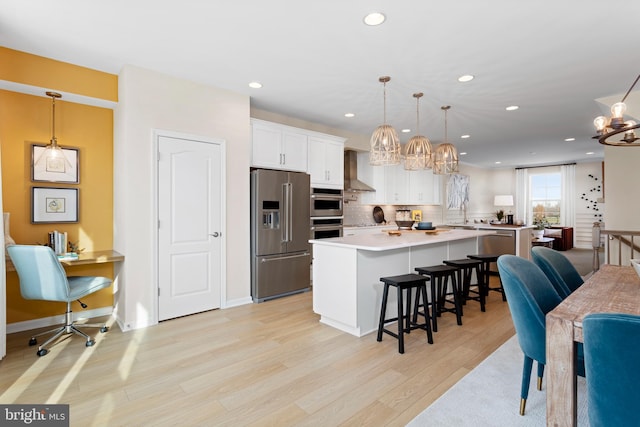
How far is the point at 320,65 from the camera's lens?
131 inches

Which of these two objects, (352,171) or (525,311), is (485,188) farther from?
(525,311)

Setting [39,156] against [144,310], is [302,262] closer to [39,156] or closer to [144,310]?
[144,310]

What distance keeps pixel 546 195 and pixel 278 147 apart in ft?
31.8

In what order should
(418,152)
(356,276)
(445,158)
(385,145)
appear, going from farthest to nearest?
(445,158) < (418,152) < (385,145) < (356,276)

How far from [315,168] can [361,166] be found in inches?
79.8

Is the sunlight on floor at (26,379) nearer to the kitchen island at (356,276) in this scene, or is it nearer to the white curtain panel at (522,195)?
the kitchen island at (356,276)

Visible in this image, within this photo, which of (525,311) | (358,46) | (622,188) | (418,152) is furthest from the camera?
(622,188)

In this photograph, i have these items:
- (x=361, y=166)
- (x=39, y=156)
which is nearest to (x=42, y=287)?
(x=39, y=156)

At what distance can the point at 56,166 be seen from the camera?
340 centimetres

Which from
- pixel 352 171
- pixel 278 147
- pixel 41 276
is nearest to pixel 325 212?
pixel 278 147

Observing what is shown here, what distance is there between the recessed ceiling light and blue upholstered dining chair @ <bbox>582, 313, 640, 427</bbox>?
2338mm

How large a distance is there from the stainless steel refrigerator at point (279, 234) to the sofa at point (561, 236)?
7928 millimetres

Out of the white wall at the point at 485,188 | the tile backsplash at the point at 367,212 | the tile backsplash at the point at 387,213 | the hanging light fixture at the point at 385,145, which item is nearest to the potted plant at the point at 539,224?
the white wall at the point at 485,188

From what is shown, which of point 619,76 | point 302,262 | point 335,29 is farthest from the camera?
point 302,262
